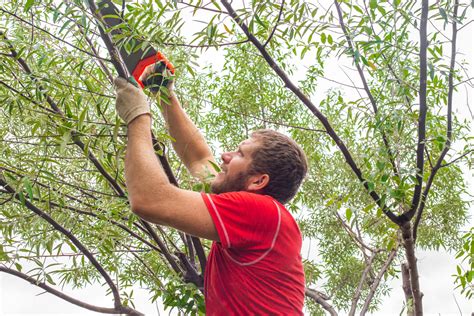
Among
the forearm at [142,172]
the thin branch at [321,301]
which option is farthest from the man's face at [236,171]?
the thin branch at [321,301]

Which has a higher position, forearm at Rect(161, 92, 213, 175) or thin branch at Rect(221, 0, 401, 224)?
thin branch at Rect(221, 0, 401, 224)

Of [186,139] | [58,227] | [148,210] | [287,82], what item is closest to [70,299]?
[58,227]

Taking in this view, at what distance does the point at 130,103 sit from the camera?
6.64 feet

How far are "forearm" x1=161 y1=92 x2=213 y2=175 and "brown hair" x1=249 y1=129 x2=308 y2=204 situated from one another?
66 centimetres

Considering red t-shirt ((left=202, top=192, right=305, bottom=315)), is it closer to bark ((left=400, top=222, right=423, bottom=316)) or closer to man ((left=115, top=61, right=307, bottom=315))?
man ((left=115, top=61, right=307, bottom=315))

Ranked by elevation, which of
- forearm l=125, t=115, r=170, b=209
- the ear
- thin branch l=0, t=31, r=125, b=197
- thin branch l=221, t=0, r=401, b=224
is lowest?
forearm l=125, t=115, r=170, b=209

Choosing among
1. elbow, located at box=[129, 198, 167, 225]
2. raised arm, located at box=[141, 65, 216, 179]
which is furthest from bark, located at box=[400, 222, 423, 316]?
elbow, located at box=[129, 198, 167, 225]

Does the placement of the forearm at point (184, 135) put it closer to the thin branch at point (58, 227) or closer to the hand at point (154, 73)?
the hand at point (154, 73)

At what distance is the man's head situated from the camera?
7.39ft

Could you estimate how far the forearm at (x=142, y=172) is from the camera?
1.88m

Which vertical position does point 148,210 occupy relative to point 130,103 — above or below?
below

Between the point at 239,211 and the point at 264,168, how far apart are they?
1.12 feet

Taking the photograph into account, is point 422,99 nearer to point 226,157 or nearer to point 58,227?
point 226,157

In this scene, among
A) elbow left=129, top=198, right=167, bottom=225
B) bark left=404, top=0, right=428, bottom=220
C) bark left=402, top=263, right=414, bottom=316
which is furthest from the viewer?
bark left=402, top=263, right=414, bottom=316
